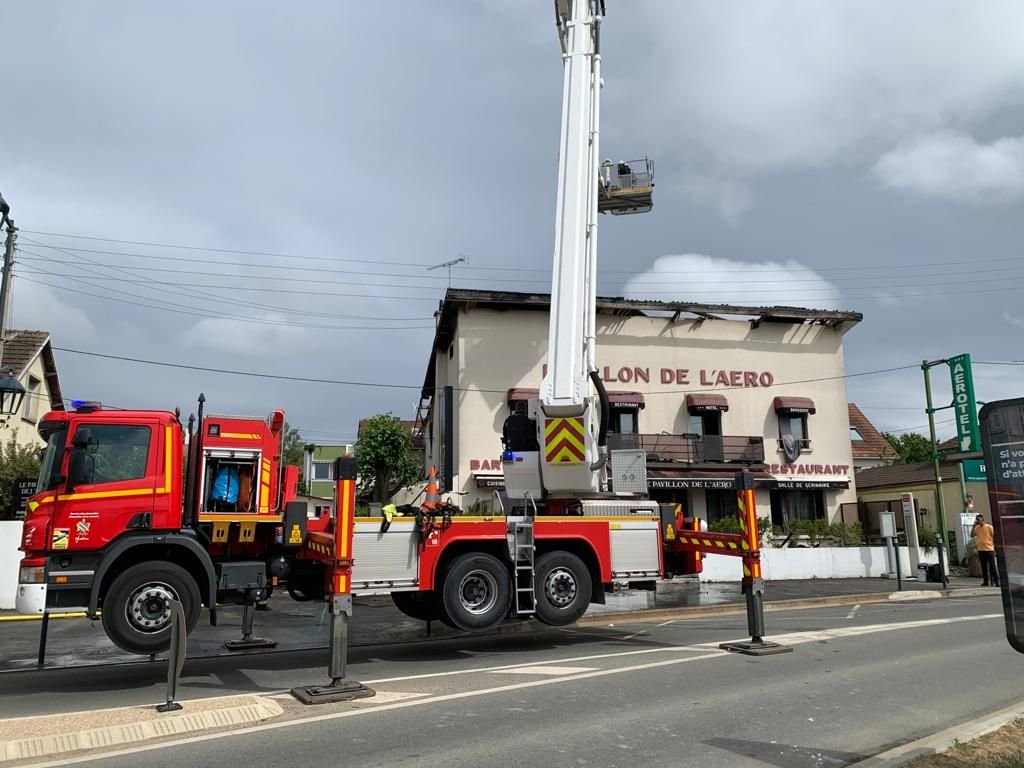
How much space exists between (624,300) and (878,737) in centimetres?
2411

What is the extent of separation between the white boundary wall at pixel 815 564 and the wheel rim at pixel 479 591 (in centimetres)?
1246

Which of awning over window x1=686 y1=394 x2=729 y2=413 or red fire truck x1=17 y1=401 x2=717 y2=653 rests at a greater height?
awning over window x1=686 y1=394 x2=729 y2=413

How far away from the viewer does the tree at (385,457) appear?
107 ft

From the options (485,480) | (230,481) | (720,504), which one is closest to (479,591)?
(230,481)

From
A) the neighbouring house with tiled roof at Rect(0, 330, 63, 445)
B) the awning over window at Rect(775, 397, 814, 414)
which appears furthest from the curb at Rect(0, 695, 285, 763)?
the awning over window at Rect(775, 397, 814, 414)

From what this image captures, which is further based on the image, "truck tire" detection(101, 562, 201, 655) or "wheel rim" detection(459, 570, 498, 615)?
"wheel rim" detection(459, 570, 498, 615)

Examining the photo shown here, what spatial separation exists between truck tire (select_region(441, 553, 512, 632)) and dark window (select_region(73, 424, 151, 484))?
146 inches

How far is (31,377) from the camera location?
2725 cm

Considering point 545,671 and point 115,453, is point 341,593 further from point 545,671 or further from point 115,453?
point 115,453

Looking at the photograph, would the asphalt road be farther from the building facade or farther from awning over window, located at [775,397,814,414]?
awning over window, located at [775,397,814,414]

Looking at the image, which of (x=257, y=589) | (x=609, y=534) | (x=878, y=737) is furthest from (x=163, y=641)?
(x=878, y=737)

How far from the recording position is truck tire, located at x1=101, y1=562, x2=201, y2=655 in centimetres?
800

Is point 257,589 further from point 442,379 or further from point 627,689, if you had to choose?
point 442,379

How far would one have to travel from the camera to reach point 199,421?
29.3 ft
